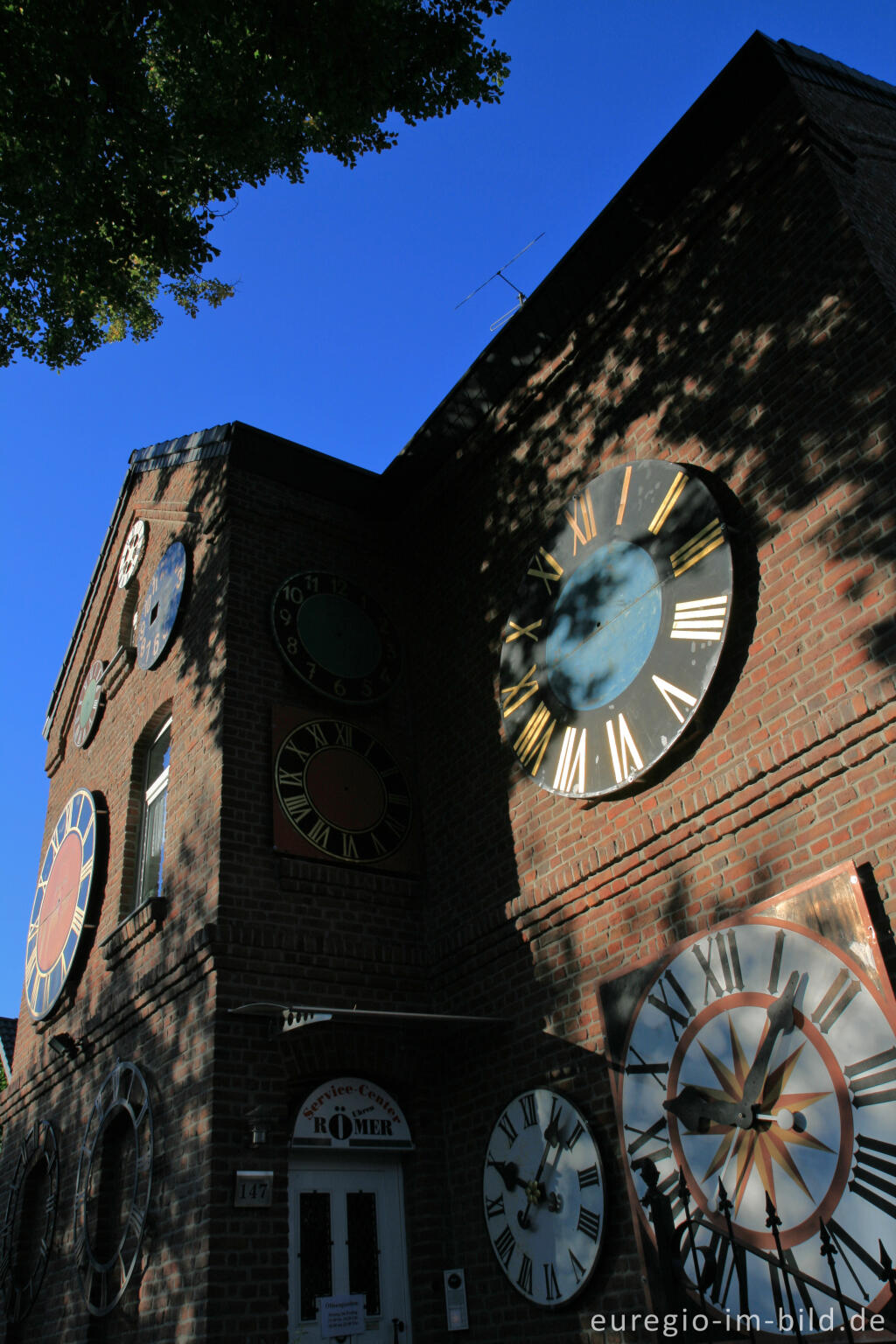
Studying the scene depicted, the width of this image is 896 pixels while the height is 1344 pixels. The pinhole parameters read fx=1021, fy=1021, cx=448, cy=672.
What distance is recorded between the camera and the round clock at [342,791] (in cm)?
768

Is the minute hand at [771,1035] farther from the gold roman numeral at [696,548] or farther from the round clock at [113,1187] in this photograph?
the round clock at [113,1187]

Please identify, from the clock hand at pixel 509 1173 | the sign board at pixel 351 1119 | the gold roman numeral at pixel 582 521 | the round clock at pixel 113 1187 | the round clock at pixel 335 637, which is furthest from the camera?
the round clock at pixel 335 637

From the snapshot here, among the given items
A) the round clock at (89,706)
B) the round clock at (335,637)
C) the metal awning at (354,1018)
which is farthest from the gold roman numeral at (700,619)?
the round clock at (89,706)

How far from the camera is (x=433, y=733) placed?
8.58 meters

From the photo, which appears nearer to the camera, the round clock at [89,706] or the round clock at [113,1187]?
the round clock at [113,1187]

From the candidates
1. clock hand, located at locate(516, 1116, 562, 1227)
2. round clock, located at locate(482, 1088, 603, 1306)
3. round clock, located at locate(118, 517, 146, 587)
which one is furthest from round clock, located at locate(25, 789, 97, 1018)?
clock hand, located at locate(516, 1116, 562, 1227)

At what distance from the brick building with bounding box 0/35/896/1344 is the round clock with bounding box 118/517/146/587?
191 cm

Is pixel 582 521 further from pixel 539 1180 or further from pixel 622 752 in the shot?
pixel 539 1180

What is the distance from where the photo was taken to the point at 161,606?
9.77 meters

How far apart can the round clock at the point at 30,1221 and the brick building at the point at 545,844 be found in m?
0.05

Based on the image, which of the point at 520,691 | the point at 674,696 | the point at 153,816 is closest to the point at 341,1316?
the point at 520,691

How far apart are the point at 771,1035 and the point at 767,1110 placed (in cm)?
34

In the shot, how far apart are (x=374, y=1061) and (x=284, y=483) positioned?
16.5 feet

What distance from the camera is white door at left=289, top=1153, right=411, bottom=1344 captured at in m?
6.24
